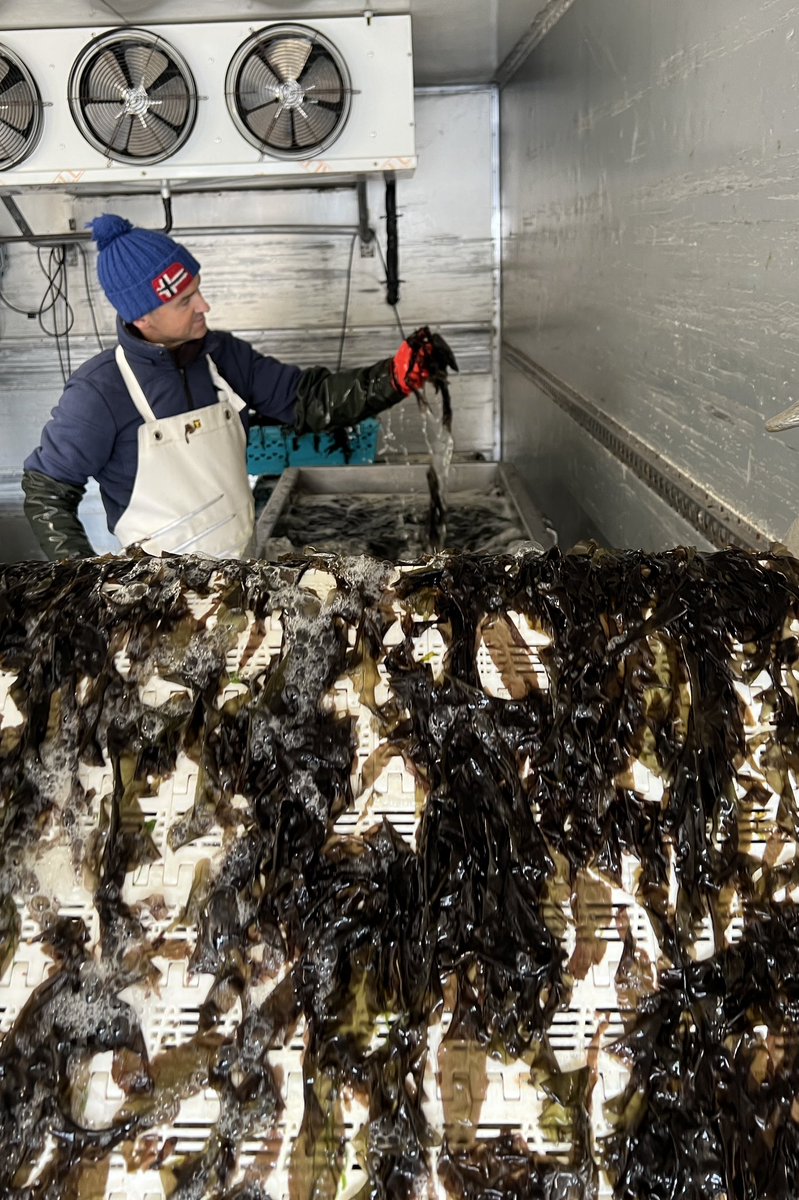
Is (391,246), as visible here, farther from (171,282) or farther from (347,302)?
(171,282)

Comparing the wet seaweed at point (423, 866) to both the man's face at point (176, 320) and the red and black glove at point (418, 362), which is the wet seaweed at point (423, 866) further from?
the red and black glove at point (418, 362)

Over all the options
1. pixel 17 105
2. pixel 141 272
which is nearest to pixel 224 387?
pixel 141 272

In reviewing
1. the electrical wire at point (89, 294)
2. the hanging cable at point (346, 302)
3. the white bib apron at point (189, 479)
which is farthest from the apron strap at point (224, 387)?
the electrical wire at point (89, 294)

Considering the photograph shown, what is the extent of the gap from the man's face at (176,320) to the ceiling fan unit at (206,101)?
87 centimetres

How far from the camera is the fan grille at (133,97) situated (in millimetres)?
2898

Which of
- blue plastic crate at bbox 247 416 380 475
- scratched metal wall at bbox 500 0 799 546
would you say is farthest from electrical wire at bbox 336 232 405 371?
scratched metal wall at bbox 500 0 799 546

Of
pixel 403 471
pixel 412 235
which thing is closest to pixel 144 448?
pixel 403 471

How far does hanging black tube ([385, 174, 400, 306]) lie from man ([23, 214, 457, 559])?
1.90 metres

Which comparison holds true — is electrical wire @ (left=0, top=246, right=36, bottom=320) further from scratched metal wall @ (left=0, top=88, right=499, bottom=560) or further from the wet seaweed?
the wet seaweed

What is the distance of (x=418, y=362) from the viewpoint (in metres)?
2.65

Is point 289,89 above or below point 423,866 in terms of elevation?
above

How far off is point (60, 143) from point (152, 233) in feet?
3.17

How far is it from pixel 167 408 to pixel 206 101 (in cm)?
131

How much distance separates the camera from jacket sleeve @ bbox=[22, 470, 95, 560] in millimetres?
2174
